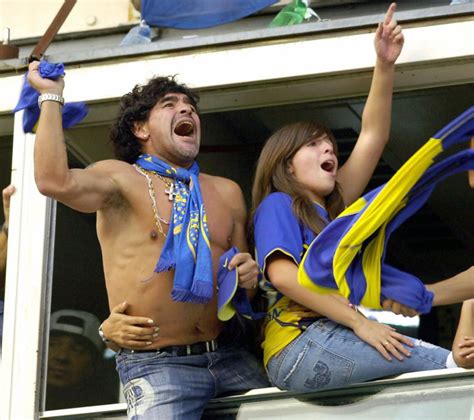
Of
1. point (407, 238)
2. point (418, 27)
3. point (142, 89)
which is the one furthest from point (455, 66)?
point (407, 238)

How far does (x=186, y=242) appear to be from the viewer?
521 cm

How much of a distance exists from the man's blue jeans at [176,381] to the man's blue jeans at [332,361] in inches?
9.0

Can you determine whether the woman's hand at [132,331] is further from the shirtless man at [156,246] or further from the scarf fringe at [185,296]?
the scarf fringe at [185,296]

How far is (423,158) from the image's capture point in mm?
4559

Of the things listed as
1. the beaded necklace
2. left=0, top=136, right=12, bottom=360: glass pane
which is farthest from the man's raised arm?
left=0, top=136, right=12, bottom=360: glass pane

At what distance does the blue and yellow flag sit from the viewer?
4.61 m

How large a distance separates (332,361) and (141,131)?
1.30 m

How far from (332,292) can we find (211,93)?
1.56 meters

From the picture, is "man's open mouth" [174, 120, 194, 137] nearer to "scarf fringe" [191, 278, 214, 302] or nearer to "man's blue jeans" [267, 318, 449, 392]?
"scarf fringe" [191, 278, 214, 302]

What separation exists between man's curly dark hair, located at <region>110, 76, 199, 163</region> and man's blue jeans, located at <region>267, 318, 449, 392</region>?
1099 mm

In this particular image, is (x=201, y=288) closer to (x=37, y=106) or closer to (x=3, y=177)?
(x=37, y=106)

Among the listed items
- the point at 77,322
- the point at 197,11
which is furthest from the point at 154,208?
the point at 77,322

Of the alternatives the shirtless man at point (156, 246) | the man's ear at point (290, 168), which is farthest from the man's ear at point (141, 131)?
the man's ear at point (290, 168)

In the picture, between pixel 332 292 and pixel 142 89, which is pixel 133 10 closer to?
pixel 142 89
